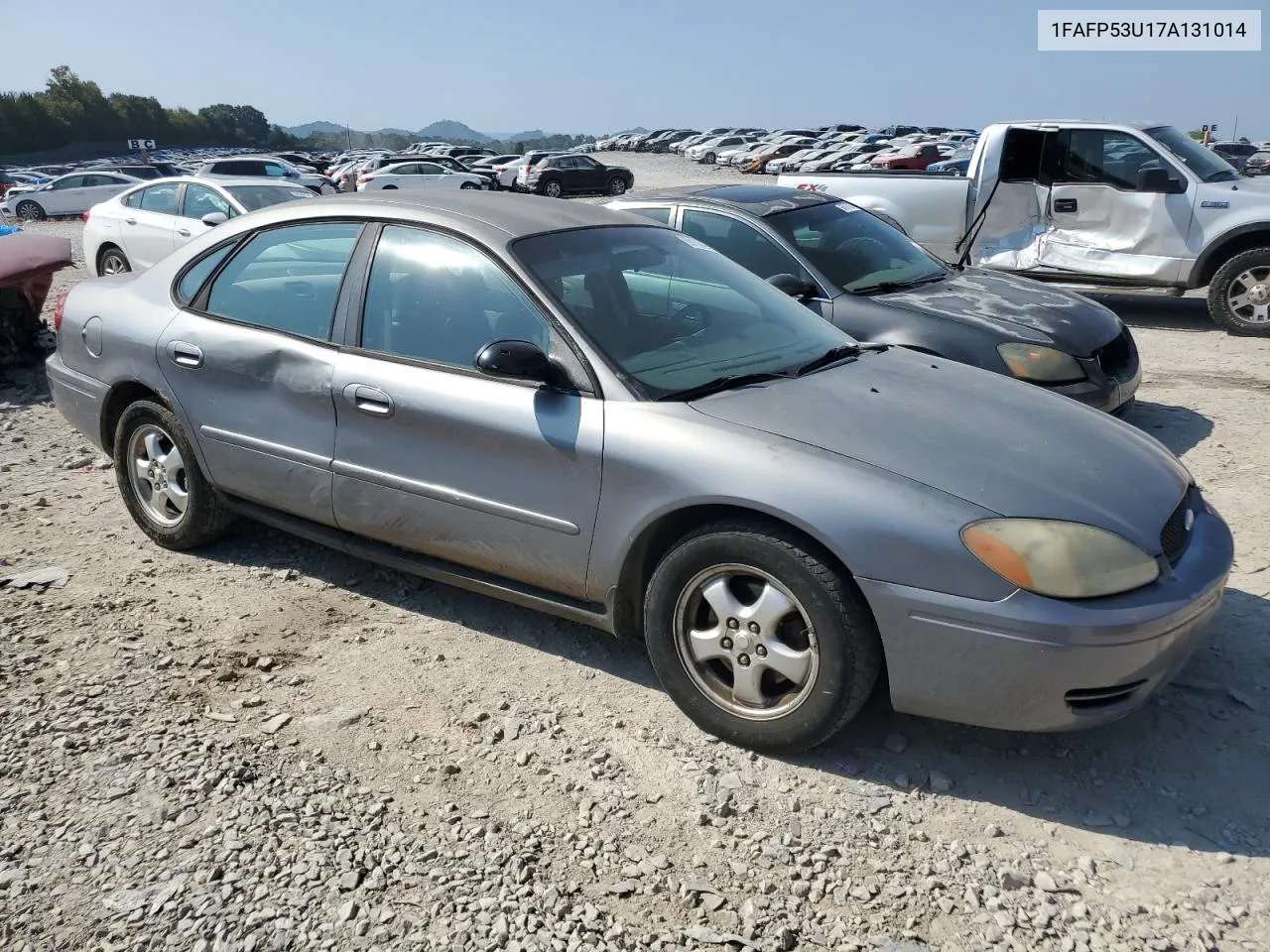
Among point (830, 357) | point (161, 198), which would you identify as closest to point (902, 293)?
point (830, 357)

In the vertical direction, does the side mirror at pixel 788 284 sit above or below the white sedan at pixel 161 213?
below

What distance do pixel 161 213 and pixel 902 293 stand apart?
9288mm

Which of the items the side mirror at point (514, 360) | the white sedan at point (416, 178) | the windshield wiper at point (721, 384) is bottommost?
the windshield wiper at point (721, 384)

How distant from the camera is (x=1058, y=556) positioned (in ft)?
8.94

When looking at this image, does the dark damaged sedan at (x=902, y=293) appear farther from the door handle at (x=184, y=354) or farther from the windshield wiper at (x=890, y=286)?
the door handle at (x=184, y=354)

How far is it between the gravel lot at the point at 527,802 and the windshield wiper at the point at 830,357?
3.94 ft

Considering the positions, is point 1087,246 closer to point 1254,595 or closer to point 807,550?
point 1254,595

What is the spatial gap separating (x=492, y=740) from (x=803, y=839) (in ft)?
3.41

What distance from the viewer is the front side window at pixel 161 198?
1191 cm

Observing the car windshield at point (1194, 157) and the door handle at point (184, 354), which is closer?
the door handle at point (184, 354)

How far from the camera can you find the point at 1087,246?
984 cm

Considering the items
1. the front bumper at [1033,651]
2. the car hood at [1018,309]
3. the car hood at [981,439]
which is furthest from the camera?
the car hood at [1018,309]

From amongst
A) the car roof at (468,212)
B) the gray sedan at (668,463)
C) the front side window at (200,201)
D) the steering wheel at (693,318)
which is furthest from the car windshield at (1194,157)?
the front side window at (200,201)

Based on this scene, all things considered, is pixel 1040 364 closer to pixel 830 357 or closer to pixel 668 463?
pixel 830 357
